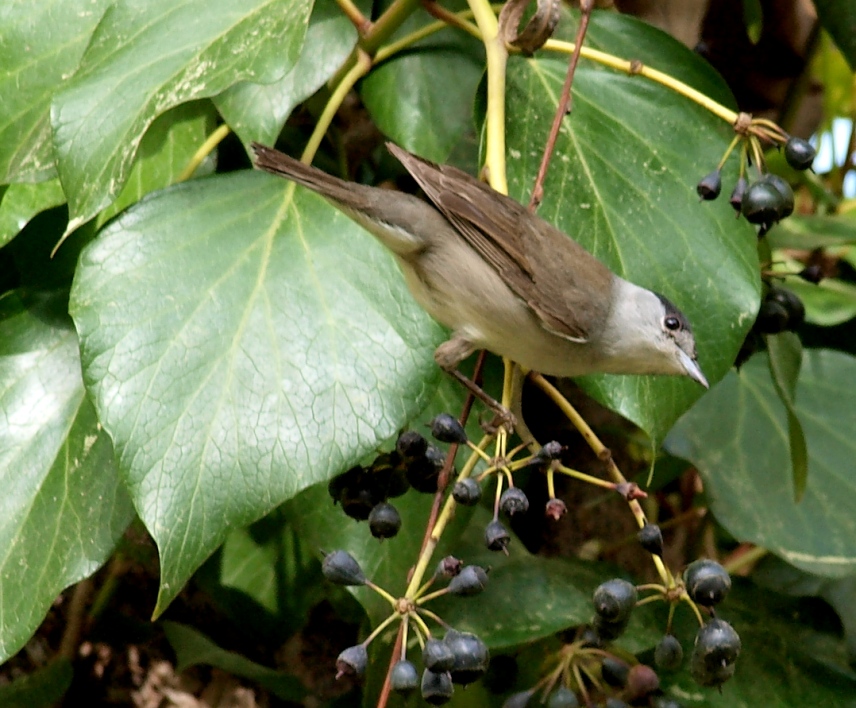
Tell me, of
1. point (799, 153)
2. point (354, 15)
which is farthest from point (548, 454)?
point (354, 15)

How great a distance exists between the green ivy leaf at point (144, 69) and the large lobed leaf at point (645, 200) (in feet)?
Answer: 1.18

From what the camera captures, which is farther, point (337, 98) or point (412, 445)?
point (337, 98)

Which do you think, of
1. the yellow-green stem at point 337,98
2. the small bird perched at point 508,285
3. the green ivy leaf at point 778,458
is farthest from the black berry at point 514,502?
the green ivy leaf at point 778,458

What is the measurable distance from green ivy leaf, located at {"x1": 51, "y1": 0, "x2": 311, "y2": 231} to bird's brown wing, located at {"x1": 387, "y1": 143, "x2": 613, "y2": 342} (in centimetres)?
20

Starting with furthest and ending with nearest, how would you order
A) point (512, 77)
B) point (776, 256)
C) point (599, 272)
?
point (776, 256) < point (512, 77) < point (599, 272)

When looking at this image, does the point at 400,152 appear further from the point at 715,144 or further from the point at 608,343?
the point at 715,144

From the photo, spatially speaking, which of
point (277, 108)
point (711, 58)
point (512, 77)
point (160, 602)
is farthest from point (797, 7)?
point (160, 602)

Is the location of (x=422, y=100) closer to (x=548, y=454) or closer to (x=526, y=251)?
(x=526, y=251)

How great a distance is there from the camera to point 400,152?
1.20 meters

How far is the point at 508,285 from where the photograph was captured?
124cm

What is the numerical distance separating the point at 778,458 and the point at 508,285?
74cm

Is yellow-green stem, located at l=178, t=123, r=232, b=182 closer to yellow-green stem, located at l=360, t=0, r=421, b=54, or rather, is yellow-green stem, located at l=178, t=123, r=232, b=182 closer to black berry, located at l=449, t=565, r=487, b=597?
yellow-green stem, located at l=360, t=0, r=421, b=54

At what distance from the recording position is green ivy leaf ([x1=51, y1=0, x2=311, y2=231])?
1.10 m

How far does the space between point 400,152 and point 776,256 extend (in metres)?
1.25
